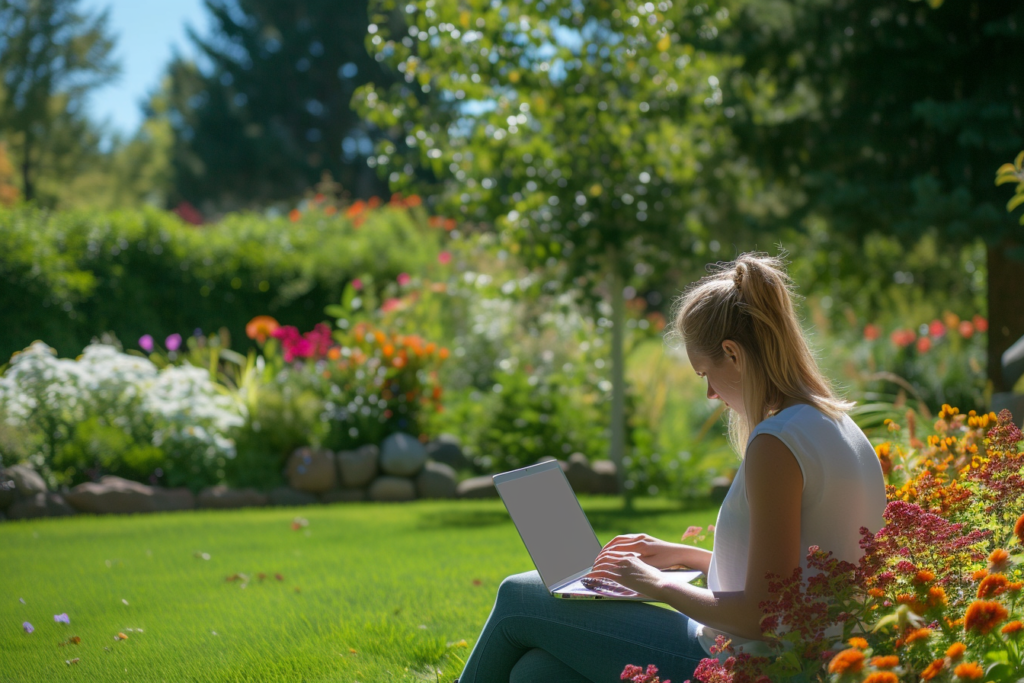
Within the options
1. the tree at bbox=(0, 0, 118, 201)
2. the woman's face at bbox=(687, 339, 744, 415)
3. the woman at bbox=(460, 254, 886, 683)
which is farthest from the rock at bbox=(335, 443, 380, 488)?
the tree at bbox=(0, 0, 118, 201)

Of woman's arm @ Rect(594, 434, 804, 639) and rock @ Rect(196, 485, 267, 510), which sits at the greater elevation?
woman's arm @ Rect(594, 434, 804, 639)

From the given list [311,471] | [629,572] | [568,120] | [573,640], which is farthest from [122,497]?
[629,572]

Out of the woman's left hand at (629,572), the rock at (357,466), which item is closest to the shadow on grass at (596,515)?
the rock at (357,466)

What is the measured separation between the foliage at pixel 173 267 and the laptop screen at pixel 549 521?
6565mm

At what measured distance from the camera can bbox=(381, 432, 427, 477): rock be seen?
657cm

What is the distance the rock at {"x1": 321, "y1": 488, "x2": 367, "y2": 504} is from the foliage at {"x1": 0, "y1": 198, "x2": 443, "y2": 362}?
3025mm

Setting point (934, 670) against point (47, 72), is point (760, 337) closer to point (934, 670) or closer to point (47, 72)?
point (934, 670)

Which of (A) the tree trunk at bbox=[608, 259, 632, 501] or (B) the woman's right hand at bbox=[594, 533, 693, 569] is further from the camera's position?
(A) the tree trunk at bbox=[608, 259, 632, 501]

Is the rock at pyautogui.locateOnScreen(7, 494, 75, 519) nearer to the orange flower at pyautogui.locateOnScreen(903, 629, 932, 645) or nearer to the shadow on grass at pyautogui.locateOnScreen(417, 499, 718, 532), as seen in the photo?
the shadow on grass at pyautogui.locateOnScreen(417, 499, 718, 532)

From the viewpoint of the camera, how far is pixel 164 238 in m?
8.89

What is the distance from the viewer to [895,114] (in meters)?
5.88

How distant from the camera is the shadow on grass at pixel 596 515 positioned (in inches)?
210

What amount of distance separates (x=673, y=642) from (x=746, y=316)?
74 centimetres

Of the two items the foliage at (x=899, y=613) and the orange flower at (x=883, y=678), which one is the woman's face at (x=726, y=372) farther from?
the orange flower at (x=883, y=678)
